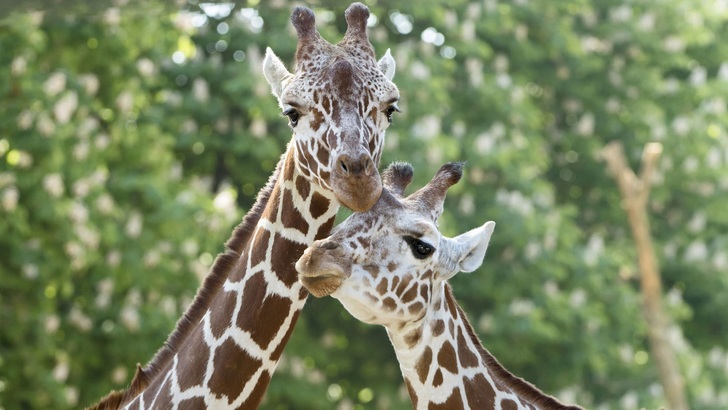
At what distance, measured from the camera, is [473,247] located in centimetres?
559

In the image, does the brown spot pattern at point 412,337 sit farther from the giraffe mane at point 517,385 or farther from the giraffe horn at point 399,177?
the giraffe horn at point 399,177

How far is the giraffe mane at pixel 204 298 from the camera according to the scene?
6.13 meters

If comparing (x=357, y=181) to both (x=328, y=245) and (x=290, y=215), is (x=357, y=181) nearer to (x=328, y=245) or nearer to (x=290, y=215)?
(x=328, y=245)

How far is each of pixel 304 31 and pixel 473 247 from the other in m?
1.18

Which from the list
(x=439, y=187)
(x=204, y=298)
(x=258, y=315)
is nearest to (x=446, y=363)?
(x=439, y=187)

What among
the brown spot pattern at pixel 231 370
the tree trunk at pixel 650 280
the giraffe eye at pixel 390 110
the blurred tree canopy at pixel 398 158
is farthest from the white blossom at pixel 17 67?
the giraffe eye at pixel 390 110

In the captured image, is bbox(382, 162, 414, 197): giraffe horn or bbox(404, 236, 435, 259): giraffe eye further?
bbox(382, 162, 414, 197): giraffe horn

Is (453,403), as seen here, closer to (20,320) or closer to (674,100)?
(20,320)

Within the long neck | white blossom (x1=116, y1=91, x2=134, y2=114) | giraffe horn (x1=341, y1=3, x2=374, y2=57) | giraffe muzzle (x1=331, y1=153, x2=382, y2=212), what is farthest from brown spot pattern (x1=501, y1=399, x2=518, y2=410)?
white blossom (x1=116, y1=91, x2=134, y2=114)

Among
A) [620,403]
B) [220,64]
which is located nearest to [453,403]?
[220,64]

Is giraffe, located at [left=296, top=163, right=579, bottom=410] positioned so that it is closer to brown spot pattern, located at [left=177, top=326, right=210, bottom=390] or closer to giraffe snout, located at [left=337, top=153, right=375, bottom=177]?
giraffe snout, located at [left=337, top=153, right=375, bottom=177]

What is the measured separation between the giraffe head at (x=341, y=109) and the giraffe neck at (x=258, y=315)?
0.78 ft

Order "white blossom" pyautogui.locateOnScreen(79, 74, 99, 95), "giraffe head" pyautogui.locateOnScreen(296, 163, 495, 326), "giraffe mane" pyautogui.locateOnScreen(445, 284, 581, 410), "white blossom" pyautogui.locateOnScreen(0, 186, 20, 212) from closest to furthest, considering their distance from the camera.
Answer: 1. "giraffe head" pyautogui.locateOnScreen(296, 163, 495, 326)
2. "giraffe mane" pyautogui.locateOnScreen(445, 284, 581, 410)
3. "white blossom" pyautogui.locateOnScreen(0, 186, 20, 212)
4. "white blossom" pyautogui.locateOnScreen(79, 74, 99, 95)

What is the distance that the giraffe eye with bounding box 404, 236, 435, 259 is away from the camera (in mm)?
5469
